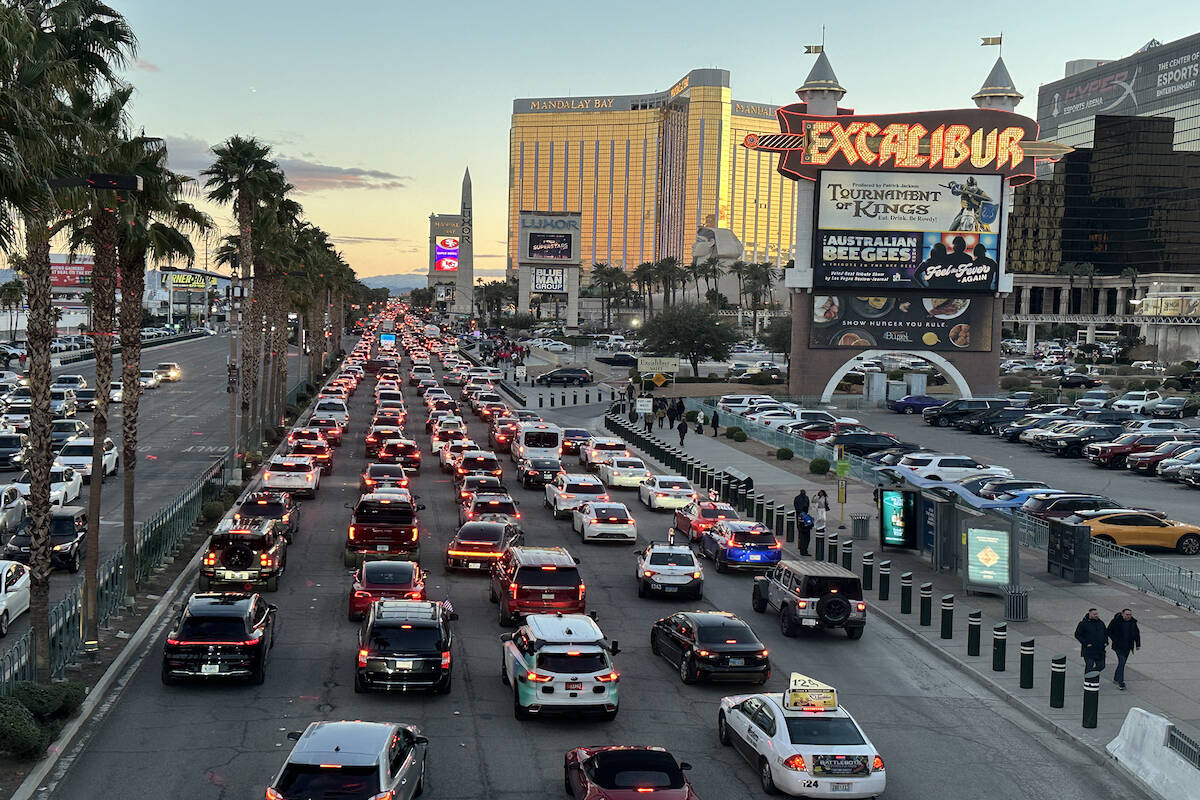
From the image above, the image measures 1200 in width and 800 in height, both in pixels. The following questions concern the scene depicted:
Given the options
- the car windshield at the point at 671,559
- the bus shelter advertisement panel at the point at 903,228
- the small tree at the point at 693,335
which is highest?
the bus shelter advertisement panel at the point at 903,228

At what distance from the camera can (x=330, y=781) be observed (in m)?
13.4

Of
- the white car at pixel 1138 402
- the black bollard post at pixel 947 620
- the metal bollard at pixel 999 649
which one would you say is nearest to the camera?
the metal bollard at pixel 999 649

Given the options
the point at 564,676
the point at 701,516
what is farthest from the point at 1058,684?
the point at 701,516

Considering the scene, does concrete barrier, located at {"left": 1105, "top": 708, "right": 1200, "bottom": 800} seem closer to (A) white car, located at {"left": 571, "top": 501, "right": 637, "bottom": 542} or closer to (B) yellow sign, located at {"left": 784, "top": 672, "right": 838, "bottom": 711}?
(B) yellow sign, located at {"left": 784, "top": 672, "right": 838, "bottom": 711}

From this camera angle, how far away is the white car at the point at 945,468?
48.7m

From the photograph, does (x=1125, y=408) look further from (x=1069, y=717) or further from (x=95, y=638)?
(x=95, y=638)

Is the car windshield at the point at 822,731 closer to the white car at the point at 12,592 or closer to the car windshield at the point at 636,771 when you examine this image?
the car windshield at the point at 636,771

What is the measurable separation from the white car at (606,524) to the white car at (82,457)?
17.4 meters

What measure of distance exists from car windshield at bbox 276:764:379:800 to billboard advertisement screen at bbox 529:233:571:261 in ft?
593

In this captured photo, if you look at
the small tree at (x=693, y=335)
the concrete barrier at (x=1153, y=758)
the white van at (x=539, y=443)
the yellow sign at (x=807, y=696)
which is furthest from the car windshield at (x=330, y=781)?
the small tree at (x=693, y=335)

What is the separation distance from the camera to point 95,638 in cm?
2170

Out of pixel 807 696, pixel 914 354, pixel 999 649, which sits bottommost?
pixel 999 649

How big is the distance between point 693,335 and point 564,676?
84.7m

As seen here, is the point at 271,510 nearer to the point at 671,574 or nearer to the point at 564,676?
the point at 671,574
